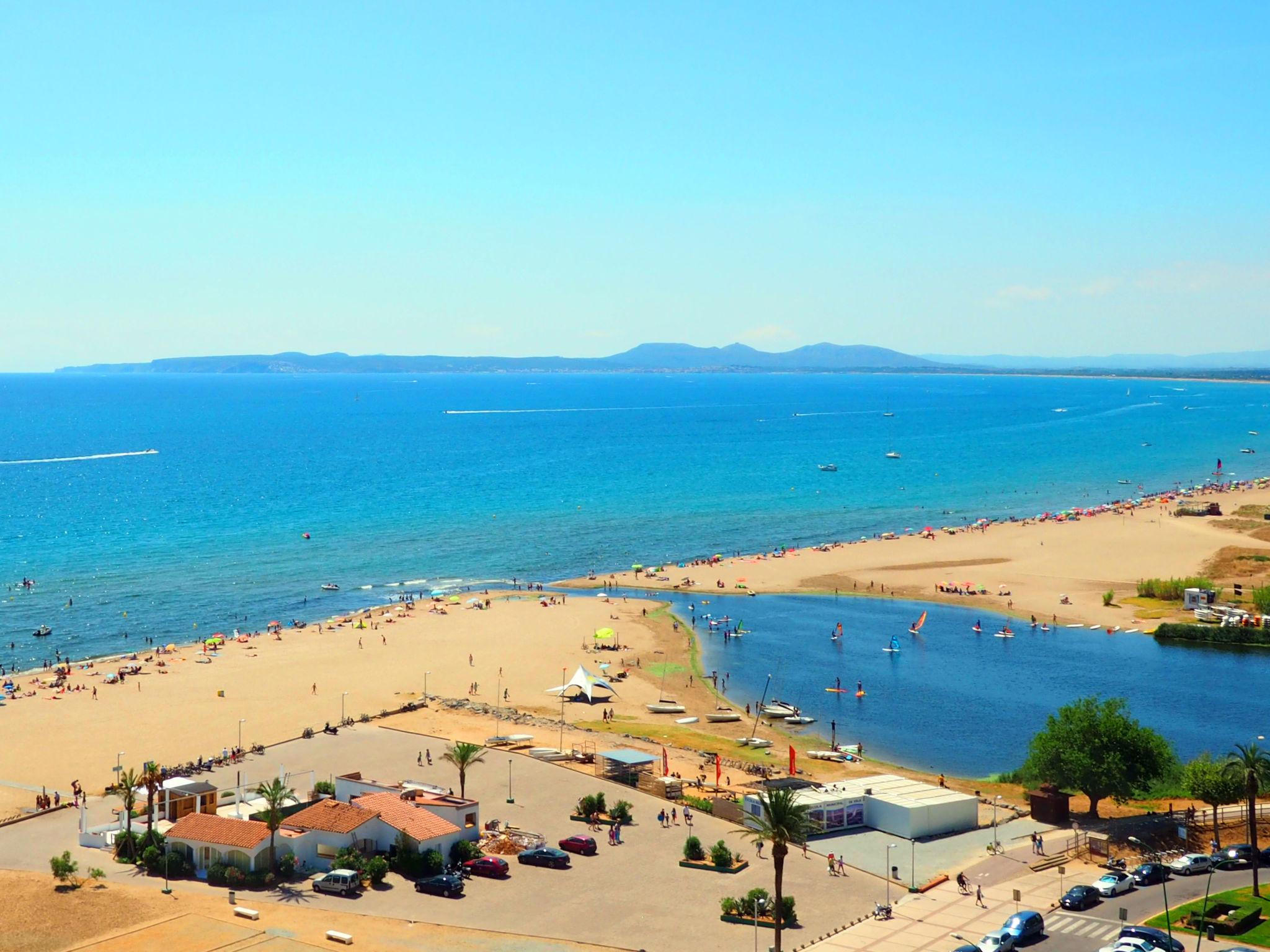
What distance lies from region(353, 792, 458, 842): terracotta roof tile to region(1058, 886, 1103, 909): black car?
65.0 feet

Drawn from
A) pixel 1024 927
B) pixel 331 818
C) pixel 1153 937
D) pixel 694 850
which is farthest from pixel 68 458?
pixel 1153 937

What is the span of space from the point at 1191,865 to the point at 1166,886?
1.67 meters

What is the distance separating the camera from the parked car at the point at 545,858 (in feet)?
131

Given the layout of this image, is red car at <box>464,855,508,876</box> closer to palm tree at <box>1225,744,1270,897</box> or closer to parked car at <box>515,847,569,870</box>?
parked car at <box>515,847,569,870</box>

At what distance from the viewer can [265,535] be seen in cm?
11506

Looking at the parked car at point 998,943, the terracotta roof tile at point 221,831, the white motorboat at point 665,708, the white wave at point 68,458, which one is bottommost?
the white motorboat at point 665,708

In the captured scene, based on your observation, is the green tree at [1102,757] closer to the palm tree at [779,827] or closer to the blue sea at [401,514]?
the palm tree at [779,827]

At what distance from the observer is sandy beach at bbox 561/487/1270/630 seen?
90.1m

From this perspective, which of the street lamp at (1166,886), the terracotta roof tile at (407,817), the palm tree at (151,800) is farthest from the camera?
the palm tree at (151,800)

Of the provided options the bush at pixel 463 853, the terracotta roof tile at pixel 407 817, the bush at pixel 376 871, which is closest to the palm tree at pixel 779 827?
the bush at pixel 463 853

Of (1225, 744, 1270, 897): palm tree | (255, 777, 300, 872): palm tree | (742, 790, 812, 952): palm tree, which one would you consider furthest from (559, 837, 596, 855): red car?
(1225, 744, 1270, 897): palm tree

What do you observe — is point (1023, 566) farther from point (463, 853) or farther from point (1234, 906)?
point (463, 853)

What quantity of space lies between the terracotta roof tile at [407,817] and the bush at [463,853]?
0.56 meters

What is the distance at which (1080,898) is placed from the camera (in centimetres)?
3572
